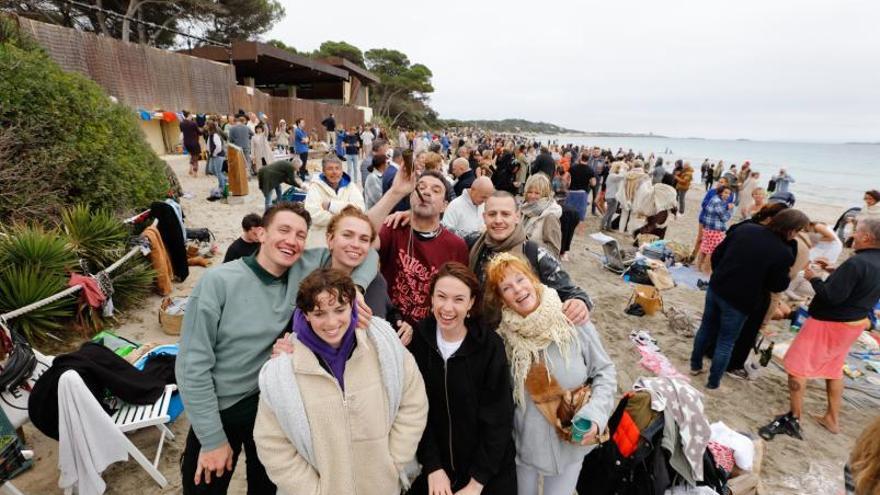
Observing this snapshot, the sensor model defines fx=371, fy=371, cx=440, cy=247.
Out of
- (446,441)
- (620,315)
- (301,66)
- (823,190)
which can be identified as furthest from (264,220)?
(823,190)

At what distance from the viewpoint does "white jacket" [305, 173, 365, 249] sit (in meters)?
3.16

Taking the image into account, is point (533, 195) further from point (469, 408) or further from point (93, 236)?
point (93, 236)

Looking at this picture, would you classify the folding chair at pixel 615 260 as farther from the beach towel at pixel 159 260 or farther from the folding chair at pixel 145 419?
the beach towel at pixel 159 260

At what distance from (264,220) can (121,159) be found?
604 cm

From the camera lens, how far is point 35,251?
4062 millimetres

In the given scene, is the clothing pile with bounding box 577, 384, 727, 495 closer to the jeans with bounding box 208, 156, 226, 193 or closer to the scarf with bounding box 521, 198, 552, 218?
the scarf with bounding box 521, 198, 552, 218

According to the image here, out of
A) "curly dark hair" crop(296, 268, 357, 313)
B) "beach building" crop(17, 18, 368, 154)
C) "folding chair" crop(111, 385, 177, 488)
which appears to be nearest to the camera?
"curly dark hair" crop(296, 268, 357, 313)

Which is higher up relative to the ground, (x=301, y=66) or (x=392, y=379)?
(x=301, y=66)

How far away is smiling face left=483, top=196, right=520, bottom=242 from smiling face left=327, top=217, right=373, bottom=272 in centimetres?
84

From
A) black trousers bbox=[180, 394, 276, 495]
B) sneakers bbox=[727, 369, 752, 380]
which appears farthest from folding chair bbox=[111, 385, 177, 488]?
sneakers bbox=[727, 369, 752, 380]

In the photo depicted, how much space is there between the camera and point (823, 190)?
31875 millimetres

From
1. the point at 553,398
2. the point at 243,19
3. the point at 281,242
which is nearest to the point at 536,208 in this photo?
the point at 553,398

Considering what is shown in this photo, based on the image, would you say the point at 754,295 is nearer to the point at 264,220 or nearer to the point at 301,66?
the point at 264,220

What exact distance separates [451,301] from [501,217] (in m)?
0.85
